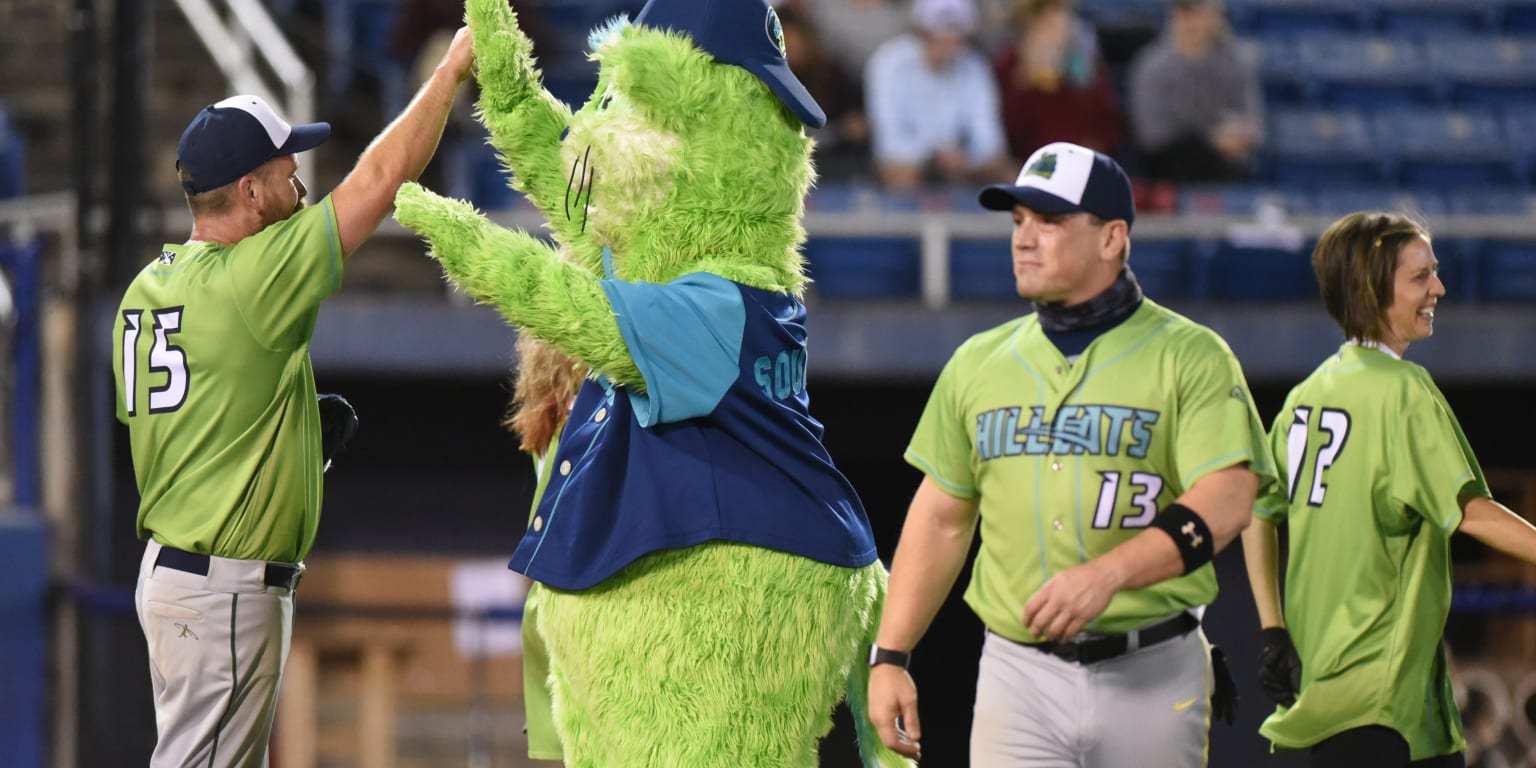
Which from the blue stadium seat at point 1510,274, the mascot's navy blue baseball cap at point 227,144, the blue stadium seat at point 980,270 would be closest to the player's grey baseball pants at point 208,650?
the mascot's navy blue baseball cap at point 227,144

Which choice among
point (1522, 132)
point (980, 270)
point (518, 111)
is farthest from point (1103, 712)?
point (1522, 132)

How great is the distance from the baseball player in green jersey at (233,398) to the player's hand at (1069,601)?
138 centimetres

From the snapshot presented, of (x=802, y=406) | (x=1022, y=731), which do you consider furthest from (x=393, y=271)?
(x=1022, y=731)

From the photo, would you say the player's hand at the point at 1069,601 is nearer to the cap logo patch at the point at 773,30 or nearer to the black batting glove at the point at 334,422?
the cap logo patch at the point at 773,30

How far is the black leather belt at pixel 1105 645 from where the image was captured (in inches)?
113

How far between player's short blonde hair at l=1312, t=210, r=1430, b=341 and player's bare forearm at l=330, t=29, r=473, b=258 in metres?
1.77

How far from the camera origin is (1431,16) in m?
9.01

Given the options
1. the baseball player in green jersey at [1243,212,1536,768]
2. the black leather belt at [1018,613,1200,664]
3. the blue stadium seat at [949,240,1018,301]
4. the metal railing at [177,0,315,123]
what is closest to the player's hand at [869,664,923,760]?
the black leather belt at [1018,613,1200,664]

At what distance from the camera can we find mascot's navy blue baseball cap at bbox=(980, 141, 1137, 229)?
290cm

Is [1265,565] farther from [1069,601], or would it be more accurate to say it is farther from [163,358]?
[163,358]

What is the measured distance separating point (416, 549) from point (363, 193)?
393cm

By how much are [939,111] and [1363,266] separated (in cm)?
371

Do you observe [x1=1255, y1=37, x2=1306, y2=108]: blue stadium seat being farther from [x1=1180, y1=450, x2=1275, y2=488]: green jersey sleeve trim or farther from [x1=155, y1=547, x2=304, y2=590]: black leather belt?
[x1=155, y1=547, x2=304, y2=590]: black leather belt

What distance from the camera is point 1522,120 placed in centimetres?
829
